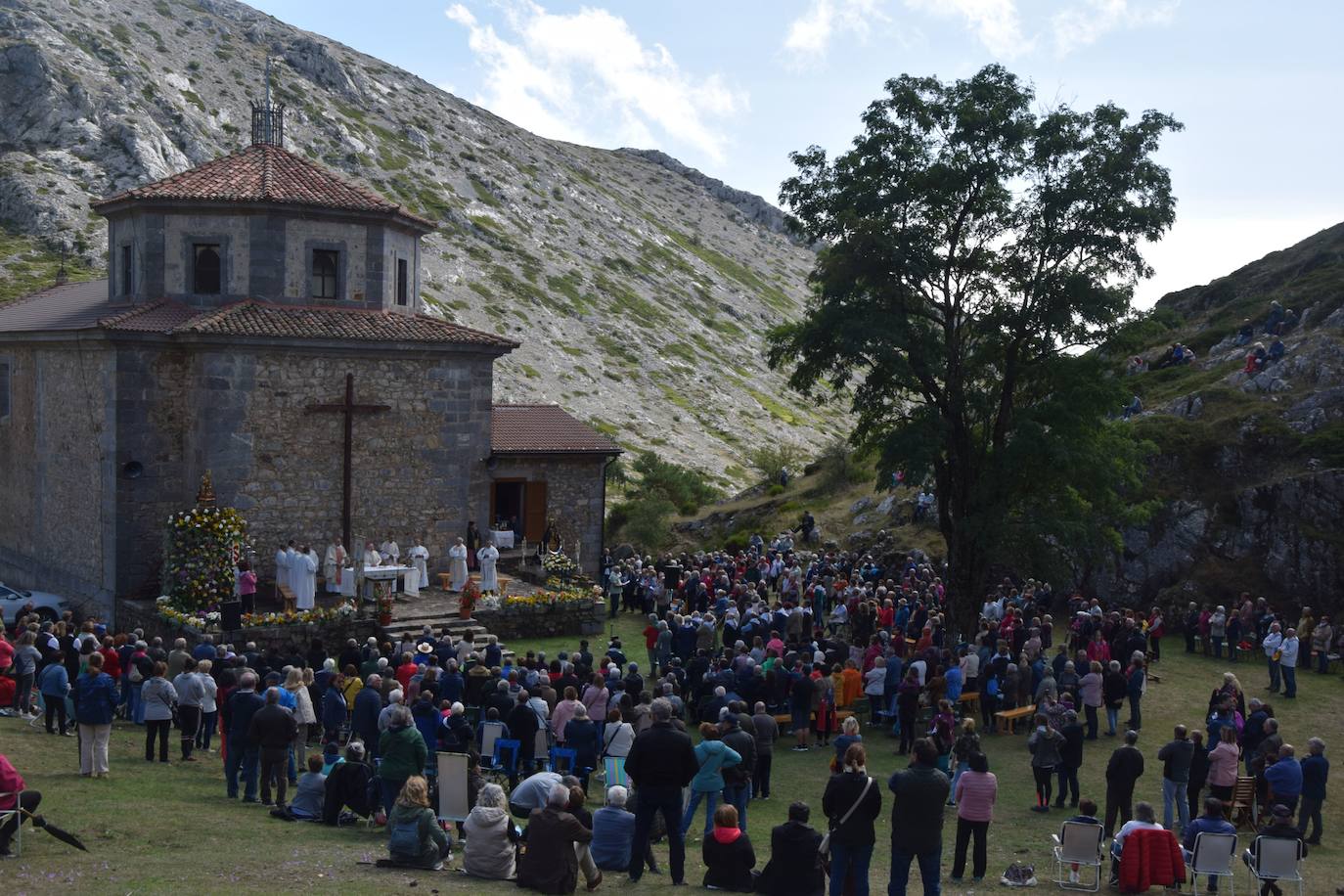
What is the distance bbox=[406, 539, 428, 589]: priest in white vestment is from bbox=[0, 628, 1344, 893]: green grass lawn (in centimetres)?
966

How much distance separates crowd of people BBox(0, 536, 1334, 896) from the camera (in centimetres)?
1126

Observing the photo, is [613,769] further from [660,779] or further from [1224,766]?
[1224,766]

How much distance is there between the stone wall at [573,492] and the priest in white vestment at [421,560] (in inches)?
270

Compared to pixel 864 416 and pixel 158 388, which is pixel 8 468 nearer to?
pixel 158 388

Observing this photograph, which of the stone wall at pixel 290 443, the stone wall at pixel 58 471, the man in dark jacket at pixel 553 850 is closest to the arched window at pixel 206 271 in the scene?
the stone wall at pixel 290 443

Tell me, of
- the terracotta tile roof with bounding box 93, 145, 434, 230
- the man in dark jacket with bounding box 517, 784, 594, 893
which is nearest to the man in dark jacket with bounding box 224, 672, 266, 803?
the man in dark jacket with bounding box 517, 784, 594, 893

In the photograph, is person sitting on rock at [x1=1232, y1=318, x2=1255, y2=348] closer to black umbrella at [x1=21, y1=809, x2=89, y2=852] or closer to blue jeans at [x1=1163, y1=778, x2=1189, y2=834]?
blue jeans at [x1=1163, y1=778, x2=1189, y2=834]

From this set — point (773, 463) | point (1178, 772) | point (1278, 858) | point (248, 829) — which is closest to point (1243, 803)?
point (1178, 772)

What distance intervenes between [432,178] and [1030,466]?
8490cm

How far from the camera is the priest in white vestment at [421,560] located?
27875mm

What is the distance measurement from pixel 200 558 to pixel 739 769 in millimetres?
15596

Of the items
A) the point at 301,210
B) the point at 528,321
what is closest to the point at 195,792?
the point at 301,210

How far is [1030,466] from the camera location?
2619 centimetres

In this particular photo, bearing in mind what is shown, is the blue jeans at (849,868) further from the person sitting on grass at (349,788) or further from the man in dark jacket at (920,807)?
the person sitting on grass at (349,788)
